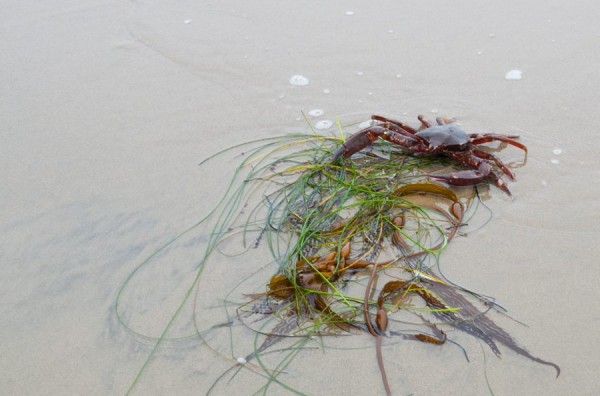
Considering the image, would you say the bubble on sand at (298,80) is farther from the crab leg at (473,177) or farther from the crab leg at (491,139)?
the crab leg at (473,177)

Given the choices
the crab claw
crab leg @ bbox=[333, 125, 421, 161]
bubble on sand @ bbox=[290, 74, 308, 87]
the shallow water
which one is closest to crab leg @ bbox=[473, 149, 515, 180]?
the shallow water

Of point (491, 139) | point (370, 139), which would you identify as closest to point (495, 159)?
point (491, 139)

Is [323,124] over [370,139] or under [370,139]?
under

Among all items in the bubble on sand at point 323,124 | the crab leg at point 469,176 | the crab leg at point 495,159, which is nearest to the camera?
the crab leg at point 469,176

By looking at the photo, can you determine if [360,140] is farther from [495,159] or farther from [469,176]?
[495,159]

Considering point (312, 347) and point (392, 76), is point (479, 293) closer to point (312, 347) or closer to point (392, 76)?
point (312, 347)

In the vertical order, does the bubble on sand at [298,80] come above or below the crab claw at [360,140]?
below

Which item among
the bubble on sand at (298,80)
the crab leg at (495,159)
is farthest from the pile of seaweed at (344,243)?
the bubble on sand at (298,80)

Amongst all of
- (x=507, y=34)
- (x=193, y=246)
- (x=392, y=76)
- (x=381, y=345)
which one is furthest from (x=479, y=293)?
(x=507, y=34)
